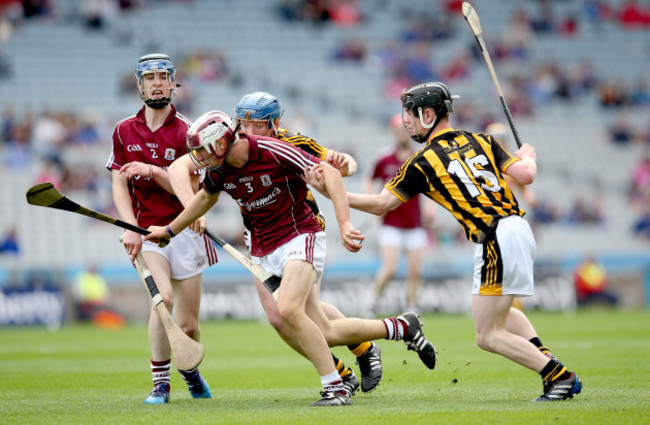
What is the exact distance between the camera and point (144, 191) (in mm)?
7691

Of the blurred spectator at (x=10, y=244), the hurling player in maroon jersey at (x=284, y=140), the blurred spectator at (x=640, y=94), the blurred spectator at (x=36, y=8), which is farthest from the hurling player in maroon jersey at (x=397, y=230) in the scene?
the blurred spectator at (x=640, y=94)

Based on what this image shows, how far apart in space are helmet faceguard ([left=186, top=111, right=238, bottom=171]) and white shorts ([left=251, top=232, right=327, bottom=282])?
0.78m

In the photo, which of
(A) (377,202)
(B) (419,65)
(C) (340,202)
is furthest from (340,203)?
(B) (419,65)

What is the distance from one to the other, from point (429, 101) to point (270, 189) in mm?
1357

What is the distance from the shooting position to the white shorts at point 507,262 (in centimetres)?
669

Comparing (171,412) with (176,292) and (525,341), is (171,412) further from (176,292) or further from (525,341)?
(525,341)

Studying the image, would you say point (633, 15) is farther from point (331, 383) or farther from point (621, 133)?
point (331, 383)

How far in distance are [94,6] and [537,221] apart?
1438cm

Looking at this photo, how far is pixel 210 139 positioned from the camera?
6633 millimetres

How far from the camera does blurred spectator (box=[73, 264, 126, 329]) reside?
19297mm

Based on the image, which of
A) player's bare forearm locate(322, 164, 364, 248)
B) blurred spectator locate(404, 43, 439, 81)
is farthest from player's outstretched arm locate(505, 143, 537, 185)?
blurred spectator locate(404, 43, 439, 81)

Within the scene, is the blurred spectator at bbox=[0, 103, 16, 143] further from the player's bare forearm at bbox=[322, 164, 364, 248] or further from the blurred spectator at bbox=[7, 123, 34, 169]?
the player's bare forearm at bbox=[322, 164, 364, 248]

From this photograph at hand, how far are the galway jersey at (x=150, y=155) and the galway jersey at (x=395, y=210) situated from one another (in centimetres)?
702

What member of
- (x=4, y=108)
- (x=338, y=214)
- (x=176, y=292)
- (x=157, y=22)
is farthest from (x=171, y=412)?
(x=157, y=22)
